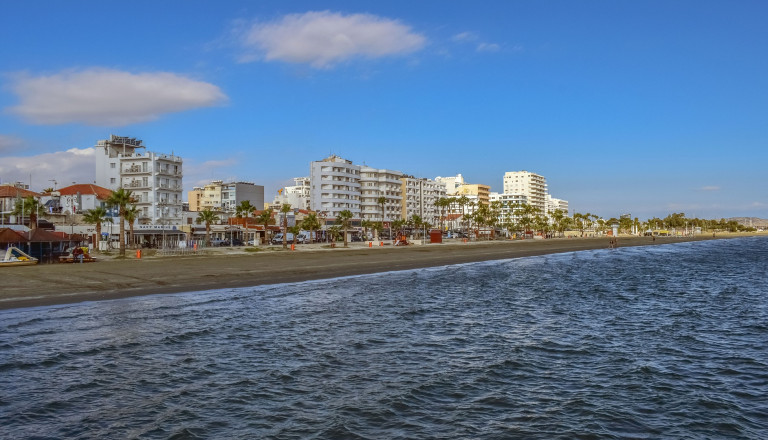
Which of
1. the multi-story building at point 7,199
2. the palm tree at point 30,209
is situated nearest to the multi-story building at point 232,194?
the multi-story building at point 7,199

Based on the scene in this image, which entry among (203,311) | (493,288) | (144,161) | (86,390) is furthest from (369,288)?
(144,161)

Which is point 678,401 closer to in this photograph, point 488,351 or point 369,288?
point 488,351

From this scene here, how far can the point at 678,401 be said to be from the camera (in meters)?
14.0

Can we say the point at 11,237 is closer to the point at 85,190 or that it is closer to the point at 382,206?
the point at 85,190

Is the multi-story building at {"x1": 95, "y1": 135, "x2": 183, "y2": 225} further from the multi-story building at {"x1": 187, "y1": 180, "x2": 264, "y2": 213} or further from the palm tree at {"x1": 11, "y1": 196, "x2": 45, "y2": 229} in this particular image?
the multi-story building at {"x1": 187, "y1": 180, "x2": 264, "y2": 213}

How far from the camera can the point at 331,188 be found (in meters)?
157

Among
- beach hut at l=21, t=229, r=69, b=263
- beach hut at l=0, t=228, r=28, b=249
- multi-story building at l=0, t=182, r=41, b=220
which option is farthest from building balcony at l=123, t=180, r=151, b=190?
beach hut at l=0, t=228, r=28, b=249

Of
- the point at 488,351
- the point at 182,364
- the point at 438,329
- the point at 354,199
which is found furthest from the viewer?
the point at 354,199

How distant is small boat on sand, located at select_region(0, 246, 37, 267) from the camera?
48906mm

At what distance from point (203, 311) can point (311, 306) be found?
18.3ft

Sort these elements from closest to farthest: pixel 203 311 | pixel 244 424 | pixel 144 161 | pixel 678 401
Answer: pixel 244 424
pixel 678 401
pixel 203 311
pixel 144 161

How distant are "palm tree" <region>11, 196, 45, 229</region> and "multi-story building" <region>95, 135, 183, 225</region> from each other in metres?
20.6

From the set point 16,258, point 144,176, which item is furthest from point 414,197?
point 16,258

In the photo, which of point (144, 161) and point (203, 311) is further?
point (144, 161)
